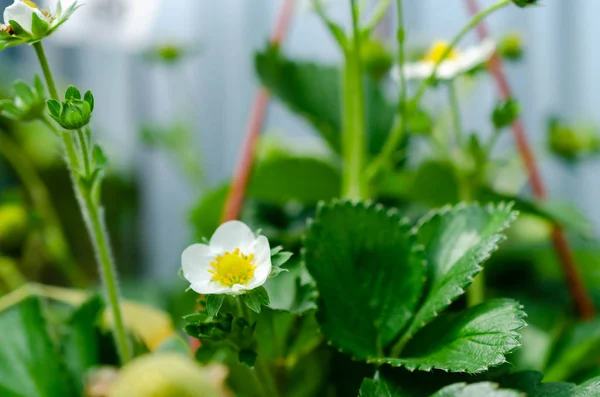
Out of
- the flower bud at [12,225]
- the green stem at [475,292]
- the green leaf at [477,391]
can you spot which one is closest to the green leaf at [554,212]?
the green stem at [475,292]

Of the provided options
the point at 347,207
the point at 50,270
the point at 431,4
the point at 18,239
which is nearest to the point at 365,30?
the point at 347,207

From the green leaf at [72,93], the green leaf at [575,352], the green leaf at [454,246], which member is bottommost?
the green leaf at [575,352]

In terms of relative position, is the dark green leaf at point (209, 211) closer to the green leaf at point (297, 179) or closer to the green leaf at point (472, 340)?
the green leaf at point (297, 179)

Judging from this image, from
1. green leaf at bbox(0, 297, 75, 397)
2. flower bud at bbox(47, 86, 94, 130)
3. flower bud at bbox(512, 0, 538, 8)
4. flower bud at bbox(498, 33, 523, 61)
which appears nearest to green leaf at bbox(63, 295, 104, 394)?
green leaf at bbox(0, 297, 75, 397)

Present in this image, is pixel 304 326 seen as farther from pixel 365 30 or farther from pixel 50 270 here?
pixel 50 270

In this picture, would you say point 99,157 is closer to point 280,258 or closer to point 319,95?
point 280,258

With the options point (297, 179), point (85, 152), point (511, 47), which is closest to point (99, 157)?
point (85, 152)
